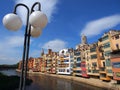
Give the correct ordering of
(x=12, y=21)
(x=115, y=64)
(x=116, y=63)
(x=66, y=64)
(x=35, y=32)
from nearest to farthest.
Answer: (x=12, y=21) < (x=35, y=32) < (x=116, y=63) < (x=115, y=64) < (x=66, y=64)

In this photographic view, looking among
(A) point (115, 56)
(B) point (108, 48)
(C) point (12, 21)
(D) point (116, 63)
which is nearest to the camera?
(C) point (12, 21)

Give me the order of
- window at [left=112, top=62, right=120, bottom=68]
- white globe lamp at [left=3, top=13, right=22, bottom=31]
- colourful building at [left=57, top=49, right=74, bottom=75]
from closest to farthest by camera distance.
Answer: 1. white globe lamp at [left=3, top=13, right=22, bottom=31]
2. window at [left=112, top=62, right=120, bottom=68]
3. colourful building at [left=57, top=49, right=74, bottom=75]

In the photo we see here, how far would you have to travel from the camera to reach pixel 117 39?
126 feet

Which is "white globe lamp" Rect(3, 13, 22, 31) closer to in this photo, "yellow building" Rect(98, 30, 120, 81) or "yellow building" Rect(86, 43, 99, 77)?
"yellow building" Rect(98, 30, 120, 81)

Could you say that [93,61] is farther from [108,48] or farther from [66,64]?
[66,64]

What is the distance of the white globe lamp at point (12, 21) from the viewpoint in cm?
498

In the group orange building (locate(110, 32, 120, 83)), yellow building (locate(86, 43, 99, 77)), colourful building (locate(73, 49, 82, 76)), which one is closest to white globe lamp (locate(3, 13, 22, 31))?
orange building (locate(110, 32, 120, 83))

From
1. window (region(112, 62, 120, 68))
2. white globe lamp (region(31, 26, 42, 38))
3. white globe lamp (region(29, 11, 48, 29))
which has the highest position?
white globe lamp (region(29, 11, 48, 29))

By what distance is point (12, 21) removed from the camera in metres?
4.98

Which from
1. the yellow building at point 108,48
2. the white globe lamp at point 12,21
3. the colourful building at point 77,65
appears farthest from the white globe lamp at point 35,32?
the colourful building at point 77,65

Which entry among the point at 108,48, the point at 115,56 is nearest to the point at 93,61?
the point at 108,48

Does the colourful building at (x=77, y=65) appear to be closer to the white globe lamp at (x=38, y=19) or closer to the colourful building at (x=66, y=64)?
the colourful building at (x=66, y=64)

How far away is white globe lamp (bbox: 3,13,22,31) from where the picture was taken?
16.3ft

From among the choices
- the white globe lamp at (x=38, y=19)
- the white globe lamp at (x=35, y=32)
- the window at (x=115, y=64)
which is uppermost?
the white globe lamp at (x=38, y=19)
